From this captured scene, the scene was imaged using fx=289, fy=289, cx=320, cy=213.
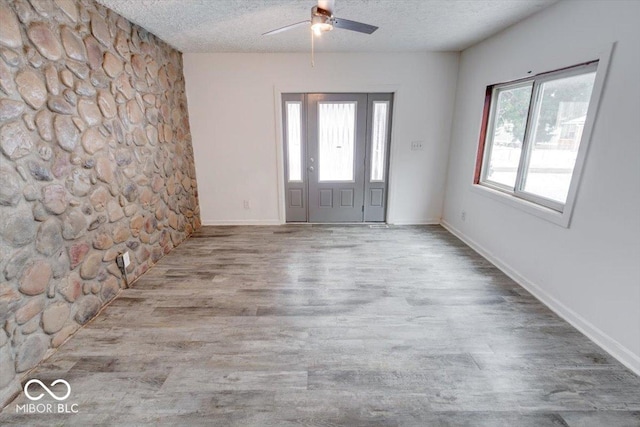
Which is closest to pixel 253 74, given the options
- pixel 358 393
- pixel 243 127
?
pixel 243 127

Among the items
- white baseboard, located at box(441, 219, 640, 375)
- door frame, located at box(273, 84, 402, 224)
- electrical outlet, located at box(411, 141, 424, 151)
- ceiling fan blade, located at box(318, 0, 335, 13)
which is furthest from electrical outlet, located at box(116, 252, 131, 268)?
electrical outlet, located at box(411, 141, 424, 151)

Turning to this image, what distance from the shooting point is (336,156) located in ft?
14.3

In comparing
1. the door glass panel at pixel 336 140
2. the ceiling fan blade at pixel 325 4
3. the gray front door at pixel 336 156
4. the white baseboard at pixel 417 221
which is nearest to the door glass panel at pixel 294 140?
the gray front door at pixel 336 156

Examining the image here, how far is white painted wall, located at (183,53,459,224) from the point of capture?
13.0ft

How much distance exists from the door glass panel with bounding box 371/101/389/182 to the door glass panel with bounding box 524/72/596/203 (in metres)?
1.90

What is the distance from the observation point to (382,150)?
4.34 m

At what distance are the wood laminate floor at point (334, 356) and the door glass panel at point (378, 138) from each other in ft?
6.10

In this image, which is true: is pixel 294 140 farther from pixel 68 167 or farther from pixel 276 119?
pixel 68 167

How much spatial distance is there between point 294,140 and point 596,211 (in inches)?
135

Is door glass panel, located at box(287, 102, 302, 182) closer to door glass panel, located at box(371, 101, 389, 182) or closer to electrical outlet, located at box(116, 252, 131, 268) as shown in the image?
door glass panel, located at box(371, 101, 389, 182)

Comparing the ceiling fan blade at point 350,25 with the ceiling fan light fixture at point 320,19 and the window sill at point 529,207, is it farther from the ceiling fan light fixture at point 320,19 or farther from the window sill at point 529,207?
the window sill at point 529,207

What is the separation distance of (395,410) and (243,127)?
3.81 meters

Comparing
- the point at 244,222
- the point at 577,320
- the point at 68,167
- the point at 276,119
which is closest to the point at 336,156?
the point at 276,119

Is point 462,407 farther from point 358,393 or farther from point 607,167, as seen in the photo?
point 607,167
